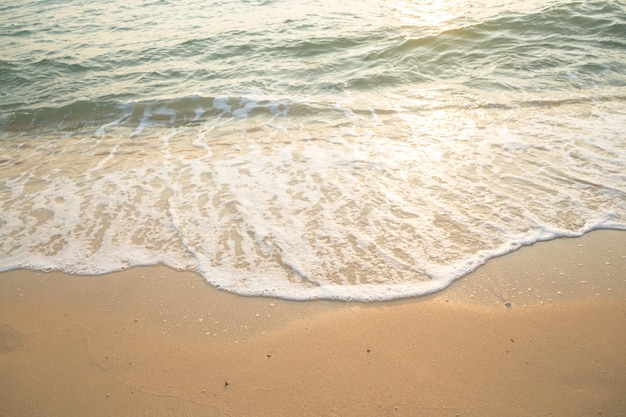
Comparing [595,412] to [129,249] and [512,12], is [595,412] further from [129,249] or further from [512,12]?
[512,12]

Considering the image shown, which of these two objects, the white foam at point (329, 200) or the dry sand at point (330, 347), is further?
the white foam at point (329, 200)

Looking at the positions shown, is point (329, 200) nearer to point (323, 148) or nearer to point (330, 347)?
point (323, 148)

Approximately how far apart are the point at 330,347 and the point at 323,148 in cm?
294

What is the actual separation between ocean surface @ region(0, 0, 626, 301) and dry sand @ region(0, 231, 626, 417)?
230 mm

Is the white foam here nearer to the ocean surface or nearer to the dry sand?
the ocean surface

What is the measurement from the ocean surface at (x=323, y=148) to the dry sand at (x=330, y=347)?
23cm

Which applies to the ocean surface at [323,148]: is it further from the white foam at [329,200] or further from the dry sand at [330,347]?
the dry sand at [330,347]

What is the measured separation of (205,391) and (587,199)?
131 inches

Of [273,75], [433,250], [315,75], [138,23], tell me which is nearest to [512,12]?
[315,75]

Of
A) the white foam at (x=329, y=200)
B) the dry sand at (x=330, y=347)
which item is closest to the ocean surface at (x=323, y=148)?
the white foam at (x=329, y=200)

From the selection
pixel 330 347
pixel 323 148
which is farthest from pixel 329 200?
pixel 330 347

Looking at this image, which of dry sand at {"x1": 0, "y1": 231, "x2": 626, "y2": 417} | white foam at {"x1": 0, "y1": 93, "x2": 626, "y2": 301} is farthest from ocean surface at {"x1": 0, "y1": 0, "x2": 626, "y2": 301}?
dry sand at {"x1": 0, "y1": 231, "x2": 626, "y2": 417}

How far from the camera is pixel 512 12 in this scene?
967 centimetres

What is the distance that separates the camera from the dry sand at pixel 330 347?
2057mm
